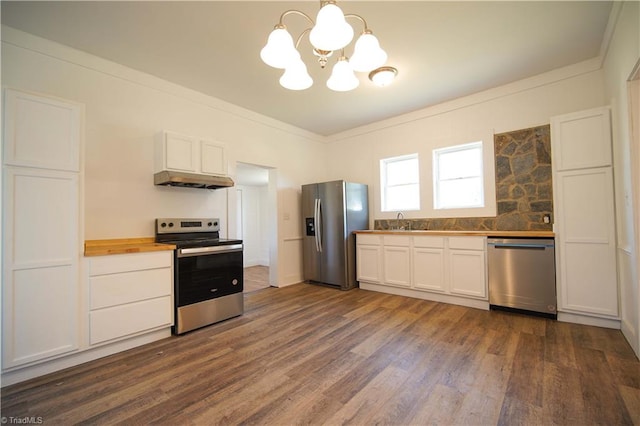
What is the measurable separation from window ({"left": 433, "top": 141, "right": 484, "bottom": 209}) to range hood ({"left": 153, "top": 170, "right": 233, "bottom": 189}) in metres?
3.08

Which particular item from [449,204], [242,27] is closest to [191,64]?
[242,27]

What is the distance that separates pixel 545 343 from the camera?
2396 millimetres

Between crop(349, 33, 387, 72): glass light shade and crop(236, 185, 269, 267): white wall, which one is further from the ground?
crop(349, 33, 387, 72): glass light shade

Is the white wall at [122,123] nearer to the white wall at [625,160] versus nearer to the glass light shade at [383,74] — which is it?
the glass light shade at [383,74]

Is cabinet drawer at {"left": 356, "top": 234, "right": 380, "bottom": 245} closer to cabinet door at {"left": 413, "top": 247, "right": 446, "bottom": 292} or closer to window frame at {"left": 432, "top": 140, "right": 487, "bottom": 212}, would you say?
cabinet door at {"left": 413, "top": 247, "right": 446, "bottom": 292}

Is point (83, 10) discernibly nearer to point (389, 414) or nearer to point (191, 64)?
point (191, 64)

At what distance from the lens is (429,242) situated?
3686 mm

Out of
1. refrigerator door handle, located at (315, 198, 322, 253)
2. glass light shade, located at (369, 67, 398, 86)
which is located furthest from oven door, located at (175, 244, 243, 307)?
glass light shade, located at (369, 67, 398, 86)

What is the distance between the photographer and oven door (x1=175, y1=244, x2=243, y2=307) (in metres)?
2.79

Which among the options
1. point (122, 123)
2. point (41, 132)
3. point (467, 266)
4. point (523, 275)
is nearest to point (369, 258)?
point (467, 266)

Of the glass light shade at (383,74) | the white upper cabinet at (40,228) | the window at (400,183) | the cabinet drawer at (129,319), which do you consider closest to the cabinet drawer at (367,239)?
the window at (400,183)

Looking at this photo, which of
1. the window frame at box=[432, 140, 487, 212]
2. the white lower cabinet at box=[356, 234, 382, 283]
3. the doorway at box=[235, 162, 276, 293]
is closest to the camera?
the window frame at box=[432, 140, 487, 212]

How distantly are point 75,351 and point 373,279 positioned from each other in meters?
3.46

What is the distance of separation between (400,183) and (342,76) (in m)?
2.84
